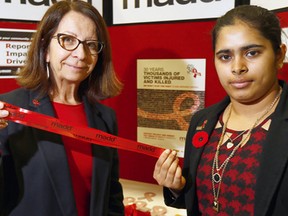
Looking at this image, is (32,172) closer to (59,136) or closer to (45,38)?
(59,136)

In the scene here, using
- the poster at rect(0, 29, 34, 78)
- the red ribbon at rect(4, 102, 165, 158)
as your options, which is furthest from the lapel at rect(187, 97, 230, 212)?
the poster at rect(0, 29, 34, 78)

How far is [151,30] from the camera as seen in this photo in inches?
78.4

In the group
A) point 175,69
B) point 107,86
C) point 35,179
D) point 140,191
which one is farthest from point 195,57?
point 35,179

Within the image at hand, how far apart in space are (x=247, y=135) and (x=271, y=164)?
13 centimetres

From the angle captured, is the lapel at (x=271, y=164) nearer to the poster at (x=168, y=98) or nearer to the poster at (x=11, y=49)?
the poster at (x=168, y=98)

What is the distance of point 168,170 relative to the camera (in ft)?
3.78

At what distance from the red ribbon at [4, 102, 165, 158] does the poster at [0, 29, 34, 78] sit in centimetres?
79

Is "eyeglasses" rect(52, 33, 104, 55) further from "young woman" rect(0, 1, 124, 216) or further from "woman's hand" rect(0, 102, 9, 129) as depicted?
"woman's hand" rect(0, 102, 9, 129)

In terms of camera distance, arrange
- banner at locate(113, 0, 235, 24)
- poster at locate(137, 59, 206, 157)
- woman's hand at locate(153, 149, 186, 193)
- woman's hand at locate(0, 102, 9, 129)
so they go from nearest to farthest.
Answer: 1. woman's hand at locate(0, 102, 9, 129)
2. woman's hand at locate(153, 149, 186, 193)
3. banner at locate(113, 0, 235, 24)
4. poster at locate(137, 59, 206, 157)

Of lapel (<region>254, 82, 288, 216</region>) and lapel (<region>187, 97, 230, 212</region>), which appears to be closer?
lapel (<region>254, 82, 288, 216</region>)

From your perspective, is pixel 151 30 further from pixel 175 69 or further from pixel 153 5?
pixel 175 69

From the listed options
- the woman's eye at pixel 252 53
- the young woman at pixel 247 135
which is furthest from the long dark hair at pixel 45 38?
the woman's eye at pixel 252 53

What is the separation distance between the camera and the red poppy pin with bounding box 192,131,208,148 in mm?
1161

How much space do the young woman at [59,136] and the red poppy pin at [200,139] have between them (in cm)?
33
